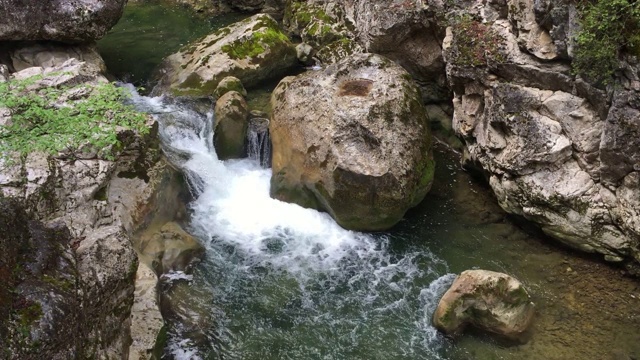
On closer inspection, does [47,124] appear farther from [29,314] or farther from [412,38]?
[412,38]

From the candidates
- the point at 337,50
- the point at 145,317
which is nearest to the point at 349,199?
the point at 145,317

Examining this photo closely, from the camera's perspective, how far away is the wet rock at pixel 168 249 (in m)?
10.5

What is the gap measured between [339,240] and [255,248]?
188 centimetres

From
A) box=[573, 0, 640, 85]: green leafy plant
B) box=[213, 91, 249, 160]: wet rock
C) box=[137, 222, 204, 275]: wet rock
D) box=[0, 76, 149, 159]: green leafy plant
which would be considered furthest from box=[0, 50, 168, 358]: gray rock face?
box=[573, 0, 640, 85]: green leafy plant

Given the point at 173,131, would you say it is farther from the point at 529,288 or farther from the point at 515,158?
the point at 529,288

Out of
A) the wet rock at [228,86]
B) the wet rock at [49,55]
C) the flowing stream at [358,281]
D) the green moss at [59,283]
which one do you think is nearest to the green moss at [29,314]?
the green moss at [59,283]

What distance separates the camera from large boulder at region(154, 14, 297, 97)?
1588 centimetres

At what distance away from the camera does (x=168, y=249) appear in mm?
10766

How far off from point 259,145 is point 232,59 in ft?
12.3

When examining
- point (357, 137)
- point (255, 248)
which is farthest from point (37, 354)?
point (357, 137)

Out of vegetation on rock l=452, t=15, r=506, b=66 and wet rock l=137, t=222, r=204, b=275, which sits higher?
vegetation on rock l=452, t=15, r=506, b=66

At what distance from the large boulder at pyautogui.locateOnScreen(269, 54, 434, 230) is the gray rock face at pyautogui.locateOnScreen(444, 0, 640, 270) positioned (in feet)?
5.74

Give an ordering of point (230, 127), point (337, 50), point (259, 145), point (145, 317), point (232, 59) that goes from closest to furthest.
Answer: point (145, 317) < point (230, 127) < point (259, 145) < point (232, 59) < point (337, 50)

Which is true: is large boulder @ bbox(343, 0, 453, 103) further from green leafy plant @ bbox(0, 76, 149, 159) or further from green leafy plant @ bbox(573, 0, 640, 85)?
green leafy plant @ bbox(0, 76, 149, 159)
